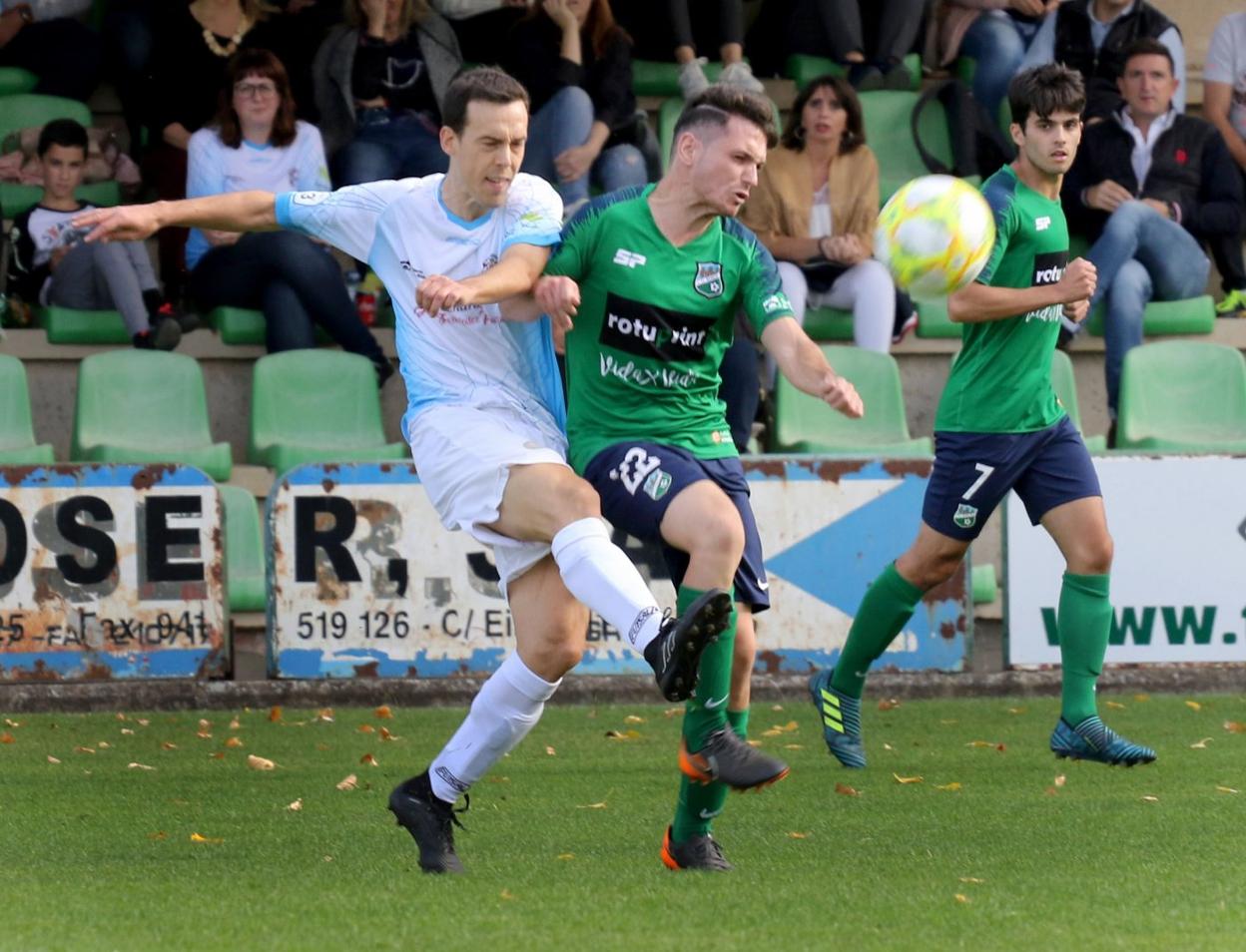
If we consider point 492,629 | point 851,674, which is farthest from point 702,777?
point 492,629

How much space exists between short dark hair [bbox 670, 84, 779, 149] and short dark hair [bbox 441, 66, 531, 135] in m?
0.44

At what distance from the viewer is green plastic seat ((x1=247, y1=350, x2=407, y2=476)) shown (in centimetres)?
998

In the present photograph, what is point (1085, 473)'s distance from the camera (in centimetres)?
660

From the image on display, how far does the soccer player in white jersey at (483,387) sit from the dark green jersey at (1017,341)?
1.98 m

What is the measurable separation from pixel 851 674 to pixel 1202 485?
2.64 meters

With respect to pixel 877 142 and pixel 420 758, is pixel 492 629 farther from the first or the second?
pixel 877 142

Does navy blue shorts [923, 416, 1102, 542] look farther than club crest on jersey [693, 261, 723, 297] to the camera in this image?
Yes

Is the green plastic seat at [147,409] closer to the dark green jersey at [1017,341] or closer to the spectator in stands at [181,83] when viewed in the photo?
the spectator in stands at [181,83]

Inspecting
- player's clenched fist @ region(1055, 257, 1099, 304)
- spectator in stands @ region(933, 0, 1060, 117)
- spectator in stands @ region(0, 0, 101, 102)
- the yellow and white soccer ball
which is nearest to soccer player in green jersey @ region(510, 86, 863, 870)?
the yellow and white soccer ball

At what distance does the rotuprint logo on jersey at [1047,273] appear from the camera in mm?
6672

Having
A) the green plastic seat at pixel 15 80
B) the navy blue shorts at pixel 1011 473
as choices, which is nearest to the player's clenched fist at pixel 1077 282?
the navy blue shorts at pixel 1011 473

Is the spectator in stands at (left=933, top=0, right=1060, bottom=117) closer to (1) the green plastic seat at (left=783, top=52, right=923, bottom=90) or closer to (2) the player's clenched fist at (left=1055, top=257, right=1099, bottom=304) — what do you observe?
(1) the green plastic seat at (left=783, top=52, right=923, bottom=90)

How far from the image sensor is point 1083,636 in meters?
6.64

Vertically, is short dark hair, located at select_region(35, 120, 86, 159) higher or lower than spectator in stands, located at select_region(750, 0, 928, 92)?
lower
